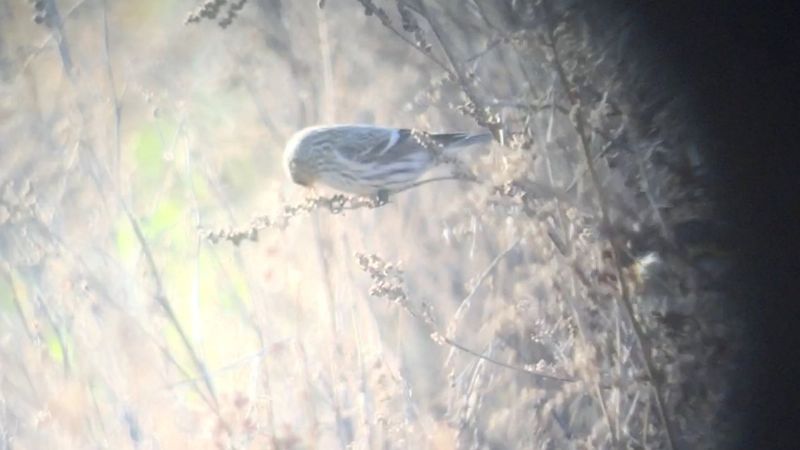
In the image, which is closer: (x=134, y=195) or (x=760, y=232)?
(x=760, y=232)

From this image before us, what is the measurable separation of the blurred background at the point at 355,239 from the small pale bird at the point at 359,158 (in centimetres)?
2

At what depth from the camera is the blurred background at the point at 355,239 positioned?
1.21m

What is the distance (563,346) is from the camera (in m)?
1.27

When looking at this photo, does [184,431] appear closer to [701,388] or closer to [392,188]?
[392,188]

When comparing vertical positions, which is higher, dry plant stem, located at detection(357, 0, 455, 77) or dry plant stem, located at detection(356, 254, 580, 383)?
dry plant stem, located at detection(357, 0, 455, 77)

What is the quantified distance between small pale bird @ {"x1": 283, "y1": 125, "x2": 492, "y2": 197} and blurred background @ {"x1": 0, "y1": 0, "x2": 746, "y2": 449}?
0.02 meters

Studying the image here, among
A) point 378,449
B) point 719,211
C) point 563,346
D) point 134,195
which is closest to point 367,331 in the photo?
point 378,449

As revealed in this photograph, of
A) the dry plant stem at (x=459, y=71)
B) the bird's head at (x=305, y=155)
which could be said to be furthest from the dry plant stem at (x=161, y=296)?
the dry plant stem at (x=459, y=71)

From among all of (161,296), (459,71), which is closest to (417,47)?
(459,71)

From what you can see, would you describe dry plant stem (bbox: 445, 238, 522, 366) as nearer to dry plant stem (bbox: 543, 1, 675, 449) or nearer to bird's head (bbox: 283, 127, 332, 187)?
dry plant stem (bbox: 543, 1, 675, 449)

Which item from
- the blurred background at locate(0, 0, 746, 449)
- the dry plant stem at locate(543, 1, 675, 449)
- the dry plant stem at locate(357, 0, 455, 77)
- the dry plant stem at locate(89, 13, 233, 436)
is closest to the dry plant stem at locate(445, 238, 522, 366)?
the blurred background at locate(0, 0, 746, 449)

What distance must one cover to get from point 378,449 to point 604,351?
0.38 meters

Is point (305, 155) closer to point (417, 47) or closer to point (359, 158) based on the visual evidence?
point (359, 158)

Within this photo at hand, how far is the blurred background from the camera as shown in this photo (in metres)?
1.21
